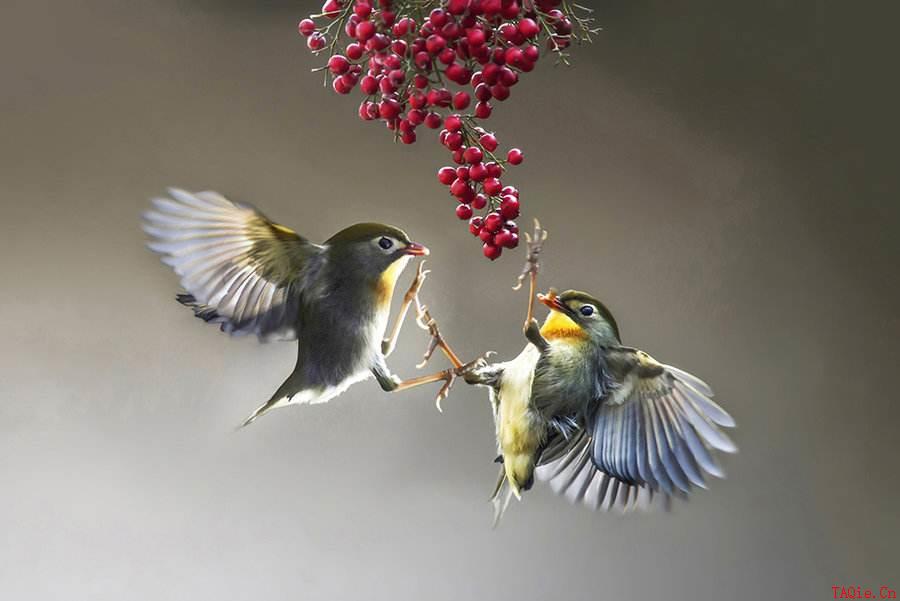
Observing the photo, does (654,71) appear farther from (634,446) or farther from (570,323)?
(634,446)

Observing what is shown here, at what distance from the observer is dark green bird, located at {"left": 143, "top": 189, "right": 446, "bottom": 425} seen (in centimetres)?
124

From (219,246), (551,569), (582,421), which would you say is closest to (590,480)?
(582,421)

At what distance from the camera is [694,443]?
4.05 feet

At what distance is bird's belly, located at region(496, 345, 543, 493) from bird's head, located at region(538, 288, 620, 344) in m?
0.05

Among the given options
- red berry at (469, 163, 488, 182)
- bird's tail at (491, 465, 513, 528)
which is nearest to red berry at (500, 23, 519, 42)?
red berry at (469, 163, 488, 182)

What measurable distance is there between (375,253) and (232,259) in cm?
20

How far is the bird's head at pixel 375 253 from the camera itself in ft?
4.27

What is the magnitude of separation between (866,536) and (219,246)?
1288mm

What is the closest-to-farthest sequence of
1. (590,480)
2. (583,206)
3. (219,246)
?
(219,246), (590,480), (583,206)

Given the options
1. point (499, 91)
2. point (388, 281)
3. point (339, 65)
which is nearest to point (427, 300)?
point (388, 281)

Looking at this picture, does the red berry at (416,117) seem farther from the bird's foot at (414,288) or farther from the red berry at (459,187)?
the bird's foot at (414,288)

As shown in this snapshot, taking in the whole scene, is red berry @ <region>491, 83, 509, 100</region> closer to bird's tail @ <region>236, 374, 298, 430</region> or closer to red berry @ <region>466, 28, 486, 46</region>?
red berry @ <region>466, 28, 486, 46</region>

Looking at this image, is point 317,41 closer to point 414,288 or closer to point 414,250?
point 414,250

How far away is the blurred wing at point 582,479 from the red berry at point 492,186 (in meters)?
0.54
